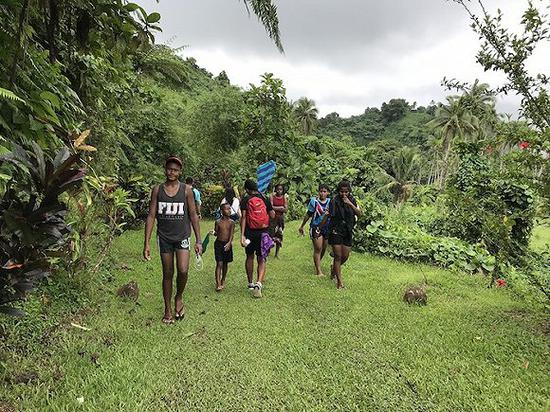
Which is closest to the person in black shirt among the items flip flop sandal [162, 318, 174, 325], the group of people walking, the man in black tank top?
the group of people walking

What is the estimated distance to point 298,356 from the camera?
3855 millimetres

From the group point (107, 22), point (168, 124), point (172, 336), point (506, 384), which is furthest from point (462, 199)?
point (168, 124)

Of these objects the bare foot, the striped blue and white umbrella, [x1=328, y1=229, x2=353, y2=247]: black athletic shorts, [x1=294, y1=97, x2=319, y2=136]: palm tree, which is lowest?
the bare foot

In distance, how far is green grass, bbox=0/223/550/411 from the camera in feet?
10.1

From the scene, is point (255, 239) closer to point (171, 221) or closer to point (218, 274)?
point (218, 274)

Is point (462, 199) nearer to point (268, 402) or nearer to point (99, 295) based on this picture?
point (268, 402)

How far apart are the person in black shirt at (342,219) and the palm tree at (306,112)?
47.9 meters

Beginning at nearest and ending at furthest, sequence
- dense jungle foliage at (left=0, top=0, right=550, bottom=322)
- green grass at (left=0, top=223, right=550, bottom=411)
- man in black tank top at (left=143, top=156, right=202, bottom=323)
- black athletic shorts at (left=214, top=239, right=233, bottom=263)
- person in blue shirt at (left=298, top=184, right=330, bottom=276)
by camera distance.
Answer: dense jungle foliage at (left=0, top=0, right=550, bottom=322), green grass at (left=0, top=223, right=550, bottom=411), man in black tank top at (left=143, top=156, right=202, bottom=323), black athletic shorts at (left=214, top=239, right=233, bottom=263), person in blue shirt at (left=298, top=184, right=330, bottom=276)

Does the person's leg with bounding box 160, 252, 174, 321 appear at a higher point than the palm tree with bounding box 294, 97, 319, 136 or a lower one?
lower

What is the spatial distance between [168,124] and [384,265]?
10447 millimetres

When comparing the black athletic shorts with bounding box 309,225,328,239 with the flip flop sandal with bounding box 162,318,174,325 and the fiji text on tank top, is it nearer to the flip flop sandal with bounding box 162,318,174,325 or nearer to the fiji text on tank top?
the fiji text on tank top

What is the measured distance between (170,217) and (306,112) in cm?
5219

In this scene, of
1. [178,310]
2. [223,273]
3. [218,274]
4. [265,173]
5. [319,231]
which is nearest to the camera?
[178,310]

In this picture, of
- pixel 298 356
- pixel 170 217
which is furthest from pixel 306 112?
pixel 298 356
